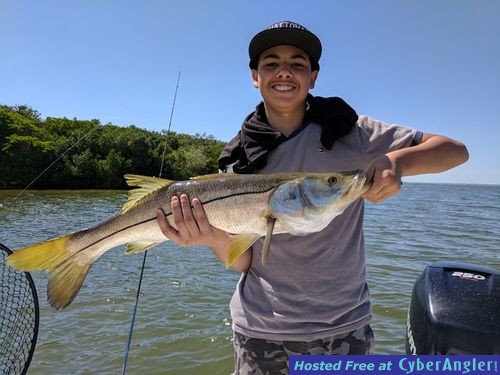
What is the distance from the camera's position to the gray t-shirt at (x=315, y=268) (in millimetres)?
2506

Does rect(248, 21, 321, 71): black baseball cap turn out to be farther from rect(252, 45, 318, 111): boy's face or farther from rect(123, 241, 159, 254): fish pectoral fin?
rect(123, 241, 159, 254): fish pectoral fin

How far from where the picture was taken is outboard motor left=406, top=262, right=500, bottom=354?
2.71 meters

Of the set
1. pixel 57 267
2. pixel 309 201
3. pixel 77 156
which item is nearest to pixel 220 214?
pixel 309 201

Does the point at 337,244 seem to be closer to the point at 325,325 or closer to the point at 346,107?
the point at 325,325

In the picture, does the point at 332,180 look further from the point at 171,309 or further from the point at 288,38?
the point at 171,309

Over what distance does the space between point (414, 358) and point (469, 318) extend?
95 cm

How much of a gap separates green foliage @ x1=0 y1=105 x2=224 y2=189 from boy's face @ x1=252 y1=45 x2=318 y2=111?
37949 millimetres

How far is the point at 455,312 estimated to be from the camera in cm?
290

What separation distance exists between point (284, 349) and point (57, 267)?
157cm

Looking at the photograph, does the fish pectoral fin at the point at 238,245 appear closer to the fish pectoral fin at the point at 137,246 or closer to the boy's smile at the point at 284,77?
the fish pectoral fin at the point at 137,246

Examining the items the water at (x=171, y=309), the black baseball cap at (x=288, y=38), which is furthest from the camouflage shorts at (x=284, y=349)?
the water at (x=171, y=309)

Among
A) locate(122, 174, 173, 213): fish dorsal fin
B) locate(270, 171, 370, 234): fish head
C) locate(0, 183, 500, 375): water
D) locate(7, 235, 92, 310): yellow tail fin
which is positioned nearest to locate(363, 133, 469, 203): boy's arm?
locate(270, 171, 370, 234): fish head

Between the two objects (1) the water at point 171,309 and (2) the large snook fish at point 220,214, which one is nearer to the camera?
(2) the large snook fish at point 220,214

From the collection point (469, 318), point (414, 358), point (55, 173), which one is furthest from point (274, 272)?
point (55, 173)
